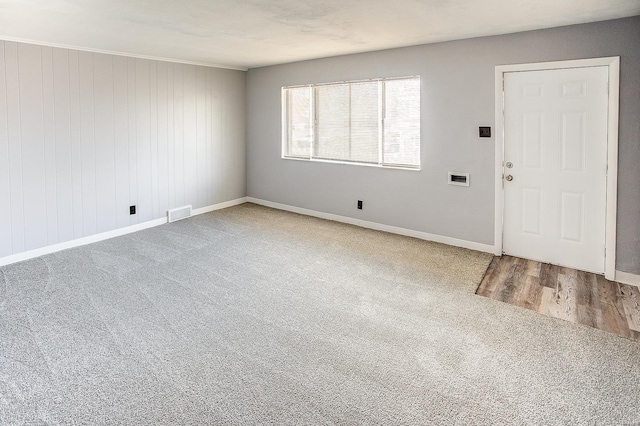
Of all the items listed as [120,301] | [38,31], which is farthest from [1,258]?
[38,31]

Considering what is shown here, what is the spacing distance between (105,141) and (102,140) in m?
0.04

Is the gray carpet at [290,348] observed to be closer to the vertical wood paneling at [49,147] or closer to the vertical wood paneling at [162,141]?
the vertical wood paneling at [49,147]

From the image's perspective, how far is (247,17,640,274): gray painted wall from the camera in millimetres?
3717

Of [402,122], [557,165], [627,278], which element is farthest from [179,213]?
[627,278]

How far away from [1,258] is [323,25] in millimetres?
4098

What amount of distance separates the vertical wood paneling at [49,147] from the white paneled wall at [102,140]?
0.03ft

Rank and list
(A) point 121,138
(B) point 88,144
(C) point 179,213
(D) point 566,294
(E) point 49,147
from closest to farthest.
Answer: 1. (D) point 566,294
2. (E) point 49,147
3. (B) point 88,144
4. (A) point 121,138
5. (C) point 179,213

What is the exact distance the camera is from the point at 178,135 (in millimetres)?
6090

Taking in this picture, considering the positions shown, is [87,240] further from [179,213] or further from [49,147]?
[179,213]

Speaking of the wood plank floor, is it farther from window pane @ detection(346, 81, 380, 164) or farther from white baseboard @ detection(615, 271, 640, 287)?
window pane @ detection(346, 81, 380, 164)

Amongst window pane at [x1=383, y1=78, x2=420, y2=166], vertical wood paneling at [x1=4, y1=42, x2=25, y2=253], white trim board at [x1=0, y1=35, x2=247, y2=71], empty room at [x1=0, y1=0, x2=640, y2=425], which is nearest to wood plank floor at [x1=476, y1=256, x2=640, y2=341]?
empty room at [x1=0, y1=0, x2=640, y2=425]

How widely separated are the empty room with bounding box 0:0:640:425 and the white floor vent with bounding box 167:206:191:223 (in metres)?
0.03

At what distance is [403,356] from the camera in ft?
8.65

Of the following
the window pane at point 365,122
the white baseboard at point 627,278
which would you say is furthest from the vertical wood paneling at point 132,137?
the white baseboard at point 627,278
